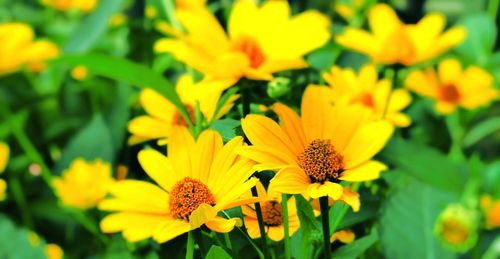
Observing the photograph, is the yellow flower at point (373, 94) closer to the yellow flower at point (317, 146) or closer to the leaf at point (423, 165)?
the leaf at point (423, 165)

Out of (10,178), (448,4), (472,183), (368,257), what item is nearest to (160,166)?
(368,257)

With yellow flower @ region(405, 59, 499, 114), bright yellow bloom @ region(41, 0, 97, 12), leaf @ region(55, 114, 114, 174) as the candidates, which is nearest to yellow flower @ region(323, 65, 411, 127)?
yellow flower @ region(405, 59, 499, 114)

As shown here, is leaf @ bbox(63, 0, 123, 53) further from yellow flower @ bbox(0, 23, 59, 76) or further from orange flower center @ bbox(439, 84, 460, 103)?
orange flower center @ bbox(439, 84, 460, 103)

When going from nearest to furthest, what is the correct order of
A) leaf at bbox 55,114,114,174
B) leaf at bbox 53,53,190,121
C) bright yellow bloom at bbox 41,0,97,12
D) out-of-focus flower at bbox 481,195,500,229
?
1. leaf at bbox 53,53,190,121
2. out-of-focus flower at bbox 481,195,500,229
3. leaf at bbox 55,114,114,174
4. bright yellow bloom at bbox 41,0,97,12

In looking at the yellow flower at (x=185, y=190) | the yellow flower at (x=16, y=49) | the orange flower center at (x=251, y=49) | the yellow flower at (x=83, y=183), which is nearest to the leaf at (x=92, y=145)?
the yellow flower at (x=83, y=183)

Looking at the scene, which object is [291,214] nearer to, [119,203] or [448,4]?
[119,203]

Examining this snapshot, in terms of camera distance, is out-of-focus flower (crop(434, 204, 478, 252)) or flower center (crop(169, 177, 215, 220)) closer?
flower center (crop(169, 177, 215, 220))
